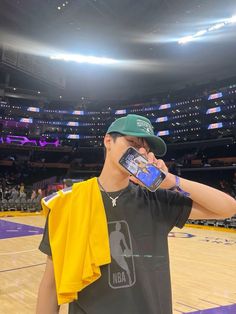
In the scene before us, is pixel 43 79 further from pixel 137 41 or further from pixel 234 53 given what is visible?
pixel 234 53

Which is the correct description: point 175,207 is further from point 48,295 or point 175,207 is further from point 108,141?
point 48,295

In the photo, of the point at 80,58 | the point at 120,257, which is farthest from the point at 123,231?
the point at 80,58

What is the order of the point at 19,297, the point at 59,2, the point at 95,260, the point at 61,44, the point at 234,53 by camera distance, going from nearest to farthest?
the point at 95,260 → the point at 19,297 → the point at 59,2 → the point at 61,44 → the point at 234,53

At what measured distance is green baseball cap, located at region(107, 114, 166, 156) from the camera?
1.26 metres

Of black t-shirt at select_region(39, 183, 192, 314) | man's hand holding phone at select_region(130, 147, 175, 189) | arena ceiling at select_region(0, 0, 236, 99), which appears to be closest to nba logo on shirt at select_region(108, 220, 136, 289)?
black t-shirt at select_region(39, 183, 192, 314)

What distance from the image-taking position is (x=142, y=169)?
46.5 inches

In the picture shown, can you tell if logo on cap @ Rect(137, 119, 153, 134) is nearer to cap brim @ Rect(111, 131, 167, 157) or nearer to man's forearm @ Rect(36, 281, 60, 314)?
cap brim @ Rect(111, 131, 167, 157)

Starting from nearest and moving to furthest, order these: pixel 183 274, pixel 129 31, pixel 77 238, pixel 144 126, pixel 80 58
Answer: pixel 77 238 < pixel 144 126 < pixel 183 274 < pixel 129 31 < pixel 80 58

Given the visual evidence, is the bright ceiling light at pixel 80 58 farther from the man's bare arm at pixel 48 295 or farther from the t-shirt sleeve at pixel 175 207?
the man's bare arm at pixel 48 295

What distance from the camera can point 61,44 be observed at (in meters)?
17.6

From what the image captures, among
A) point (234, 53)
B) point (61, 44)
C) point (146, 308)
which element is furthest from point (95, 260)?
point (234, 53)

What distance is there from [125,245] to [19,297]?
143 inches

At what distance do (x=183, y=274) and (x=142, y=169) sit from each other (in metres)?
5.06

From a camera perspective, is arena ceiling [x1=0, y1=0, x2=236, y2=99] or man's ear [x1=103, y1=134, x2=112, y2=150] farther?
arena ceiling [x1=0, y1=0, x2=236, y2=99]
